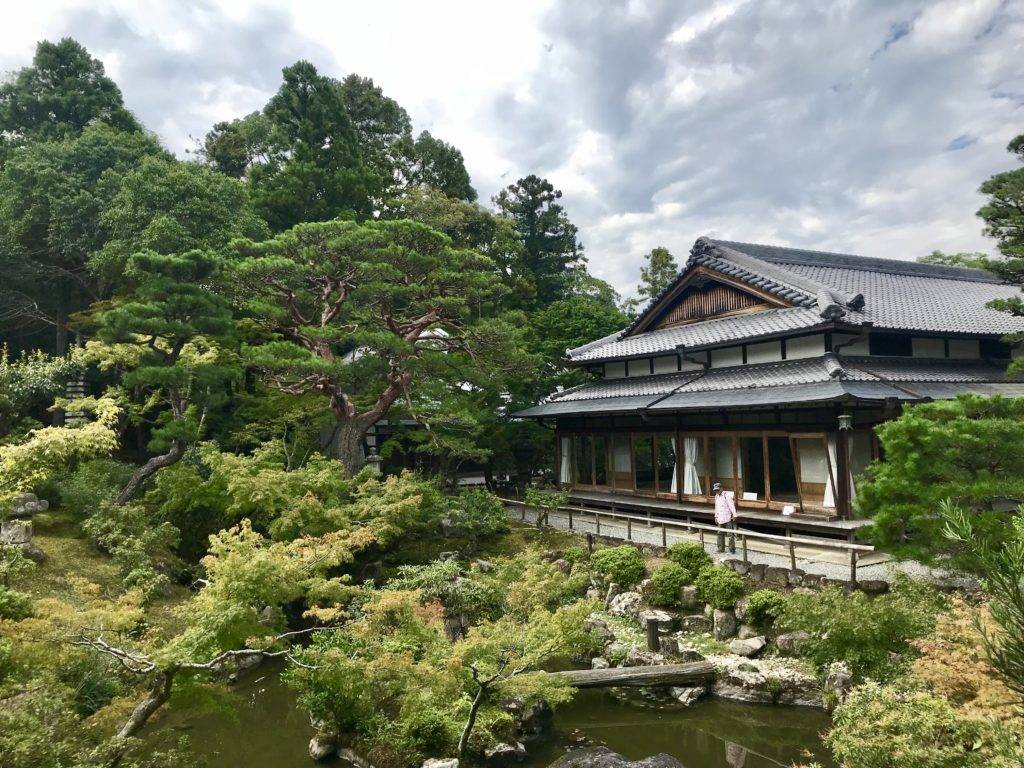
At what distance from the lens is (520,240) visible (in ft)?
120

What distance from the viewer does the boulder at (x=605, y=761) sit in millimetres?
7477

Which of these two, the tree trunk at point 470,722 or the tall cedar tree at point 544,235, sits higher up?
the tall cedar tree at point 544,235

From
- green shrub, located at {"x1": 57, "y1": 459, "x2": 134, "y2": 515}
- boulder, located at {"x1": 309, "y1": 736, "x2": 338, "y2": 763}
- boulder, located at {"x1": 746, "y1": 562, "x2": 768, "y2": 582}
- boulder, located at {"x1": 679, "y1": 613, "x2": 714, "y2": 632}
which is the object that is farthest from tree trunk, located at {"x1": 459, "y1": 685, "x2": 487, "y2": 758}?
green shrub, located at {"x1": 57, "y1": 459, "x2": 134, "y2": 515}

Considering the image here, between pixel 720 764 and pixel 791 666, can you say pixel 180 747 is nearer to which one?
pixel 720 764

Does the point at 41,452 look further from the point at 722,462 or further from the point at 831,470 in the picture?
the point at 831,470

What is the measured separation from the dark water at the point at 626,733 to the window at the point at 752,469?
21.2 ft


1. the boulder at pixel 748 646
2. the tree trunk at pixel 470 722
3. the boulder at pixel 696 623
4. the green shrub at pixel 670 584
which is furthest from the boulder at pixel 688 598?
the tree trunk at pixel 470 722

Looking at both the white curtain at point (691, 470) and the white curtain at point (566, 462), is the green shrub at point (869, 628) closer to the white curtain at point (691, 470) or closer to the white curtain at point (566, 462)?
the white curtain at point (691, 470)

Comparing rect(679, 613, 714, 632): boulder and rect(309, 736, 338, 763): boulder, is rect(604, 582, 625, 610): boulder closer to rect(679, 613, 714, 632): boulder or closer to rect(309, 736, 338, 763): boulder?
rect(679, 613, 714, 632): boulder

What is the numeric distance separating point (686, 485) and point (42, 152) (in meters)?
24.1

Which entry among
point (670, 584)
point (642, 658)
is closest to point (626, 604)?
point (670, 584)

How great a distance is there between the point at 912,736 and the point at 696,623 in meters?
5.94

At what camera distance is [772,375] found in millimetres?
14773

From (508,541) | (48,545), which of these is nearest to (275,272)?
(48,545)
